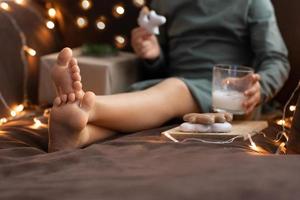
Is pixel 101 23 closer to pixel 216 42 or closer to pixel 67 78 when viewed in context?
pixel 216 42

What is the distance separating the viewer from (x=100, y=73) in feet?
5.40

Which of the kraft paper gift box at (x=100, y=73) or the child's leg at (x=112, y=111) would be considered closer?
the child's leg at (x=112, y=111)

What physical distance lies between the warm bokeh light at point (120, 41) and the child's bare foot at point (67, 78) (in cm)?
60

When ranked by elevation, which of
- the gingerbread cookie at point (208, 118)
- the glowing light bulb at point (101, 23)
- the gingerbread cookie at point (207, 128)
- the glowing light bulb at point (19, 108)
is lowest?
the gingerbread cookie at point (207, 128)

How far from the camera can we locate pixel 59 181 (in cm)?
96

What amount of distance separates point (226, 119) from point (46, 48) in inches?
27.6

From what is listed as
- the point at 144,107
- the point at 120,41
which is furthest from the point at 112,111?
Answer: the point at 120,41

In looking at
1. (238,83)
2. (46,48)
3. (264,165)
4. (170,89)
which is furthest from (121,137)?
(46,48)

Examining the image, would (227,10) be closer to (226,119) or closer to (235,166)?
(226,119)

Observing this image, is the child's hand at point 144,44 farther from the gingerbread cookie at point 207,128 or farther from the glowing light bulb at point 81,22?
the gingerbread cookie at point 207,128

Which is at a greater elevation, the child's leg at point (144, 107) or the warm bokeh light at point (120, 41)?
the warm bokeh light at point (120, 41)

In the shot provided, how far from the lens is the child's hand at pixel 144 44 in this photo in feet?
5.37

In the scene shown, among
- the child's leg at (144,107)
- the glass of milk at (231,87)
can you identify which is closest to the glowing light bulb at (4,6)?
the child's leg at (144,107)

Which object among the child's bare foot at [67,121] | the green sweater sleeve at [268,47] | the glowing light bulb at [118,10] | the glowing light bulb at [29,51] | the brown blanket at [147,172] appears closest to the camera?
the brown blanket at [147,172]
